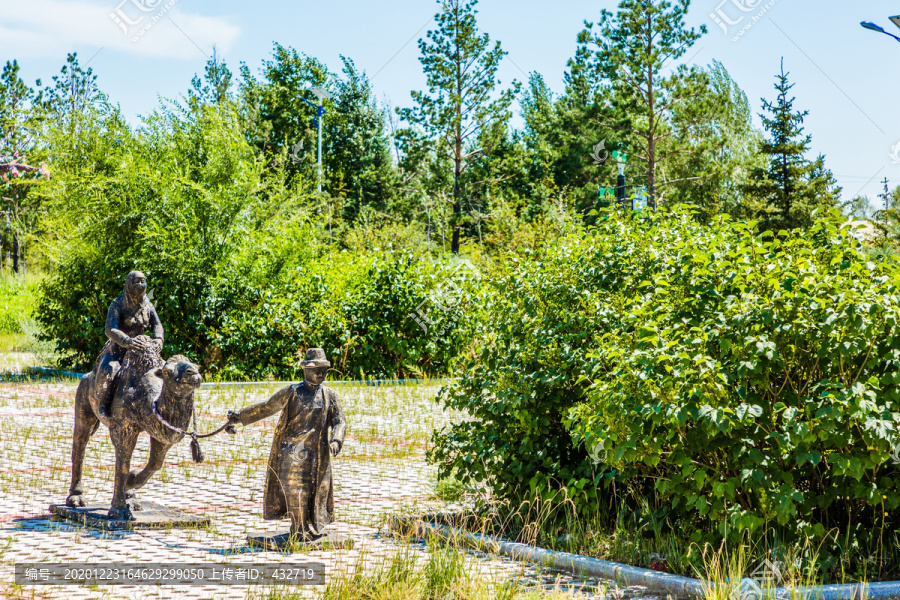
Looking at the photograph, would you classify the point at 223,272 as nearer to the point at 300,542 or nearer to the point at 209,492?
the point at 209,492

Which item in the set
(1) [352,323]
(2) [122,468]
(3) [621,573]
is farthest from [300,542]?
(1) [352,323]

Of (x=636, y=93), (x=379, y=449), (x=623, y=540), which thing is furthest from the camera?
(x=636, y=93)

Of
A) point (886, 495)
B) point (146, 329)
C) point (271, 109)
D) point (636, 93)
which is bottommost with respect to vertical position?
point (886, 495)

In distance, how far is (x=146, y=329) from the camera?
7492 millimetres

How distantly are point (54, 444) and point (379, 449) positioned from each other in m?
4.07

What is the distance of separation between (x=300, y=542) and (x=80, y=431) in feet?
8.19

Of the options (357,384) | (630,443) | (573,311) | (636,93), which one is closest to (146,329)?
(573,311)

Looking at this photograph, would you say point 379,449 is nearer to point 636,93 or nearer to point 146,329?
point 146,329

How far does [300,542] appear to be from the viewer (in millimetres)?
6105

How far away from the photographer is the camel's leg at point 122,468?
6914 mm

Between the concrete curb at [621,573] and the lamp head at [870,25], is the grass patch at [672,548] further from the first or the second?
the lamp head at [870,25]

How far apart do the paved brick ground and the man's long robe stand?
1.17ft

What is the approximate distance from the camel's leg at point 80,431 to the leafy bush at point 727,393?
3.27m

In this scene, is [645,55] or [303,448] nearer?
[303,448]
